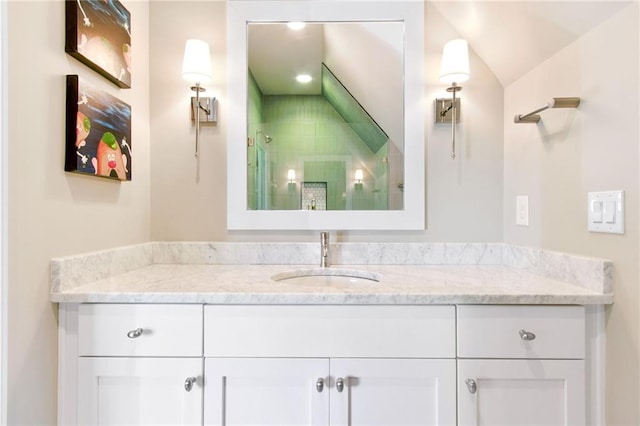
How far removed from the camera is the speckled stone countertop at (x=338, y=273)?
95 centimetres

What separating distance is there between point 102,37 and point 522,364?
165 centimetres

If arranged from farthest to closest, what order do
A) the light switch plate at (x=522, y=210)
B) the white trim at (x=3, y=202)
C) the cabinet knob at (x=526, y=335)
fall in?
the light switch plate at (x=522, y=210)
the cabinet knob at (x=526, y=335)
the white trim at (x=3, y=202)

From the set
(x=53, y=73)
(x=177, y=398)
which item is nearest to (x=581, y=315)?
(x=177, y=398)

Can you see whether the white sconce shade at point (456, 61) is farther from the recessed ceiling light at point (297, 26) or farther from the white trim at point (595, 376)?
the white trim at point (595, 376)

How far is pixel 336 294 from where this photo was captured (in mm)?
949

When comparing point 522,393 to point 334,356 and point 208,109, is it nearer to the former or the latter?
point 334,356

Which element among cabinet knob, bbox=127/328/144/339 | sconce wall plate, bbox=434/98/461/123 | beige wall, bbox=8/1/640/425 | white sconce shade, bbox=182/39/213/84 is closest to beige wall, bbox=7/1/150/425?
beige wall, bbox=8/1/640/425

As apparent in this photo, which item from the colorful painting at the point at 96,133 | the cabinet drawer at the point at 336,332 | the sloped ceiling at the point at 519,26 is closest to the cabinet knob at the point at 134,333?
the cabinet drawer at the point at 336,332

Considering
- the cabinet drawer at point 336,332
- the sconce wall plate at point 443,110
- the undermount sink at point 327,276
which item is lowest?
the cabinet drawer at point 336,332

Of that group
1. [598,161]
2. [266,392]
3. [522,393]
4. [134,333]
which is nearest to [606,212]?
[598,161]

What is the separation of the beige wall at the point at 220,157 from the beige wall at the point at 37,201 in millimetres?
373

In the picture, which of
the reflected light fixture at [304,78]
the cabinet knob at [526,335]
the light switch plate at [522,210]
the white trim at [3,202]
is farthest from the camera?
the reflected light fixture at [304,78]

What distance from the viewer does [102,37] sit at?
1109 mm

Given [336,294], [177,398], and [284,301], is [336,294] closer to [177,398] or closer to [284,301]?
[284,301]
